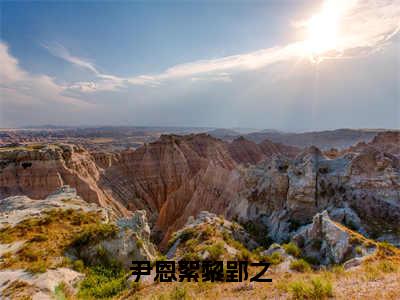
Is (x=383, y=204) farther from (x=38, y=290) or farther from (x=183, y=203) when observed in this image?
(x=183, y=203)

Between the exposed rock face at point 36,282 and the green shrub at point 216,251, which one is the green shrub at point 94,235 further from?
the green shrub at point 216,251


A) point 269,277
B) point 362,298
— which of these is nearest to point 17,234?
point 269,277

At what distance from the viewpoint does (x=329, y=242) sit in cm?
1106

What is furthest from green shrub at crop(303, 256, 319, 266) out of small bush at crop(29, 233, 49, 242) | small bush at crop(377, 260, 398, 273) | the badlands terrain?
small bush at crop(29, 233, 49, 242)

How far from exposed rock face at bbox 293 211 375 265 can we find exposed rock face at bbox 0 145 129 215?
30600mm

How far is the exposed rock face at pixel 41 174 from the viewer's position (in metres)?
31.4

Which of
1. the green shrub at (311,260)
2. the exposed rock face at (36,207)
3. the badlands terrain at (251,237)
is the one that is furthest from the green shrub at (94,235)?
the green shrub at (311,260)

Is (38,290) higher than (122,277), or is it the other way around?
(38,290)

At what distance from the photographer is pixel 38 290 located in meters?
7.59

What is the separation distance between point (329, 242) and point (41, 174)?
118 ft

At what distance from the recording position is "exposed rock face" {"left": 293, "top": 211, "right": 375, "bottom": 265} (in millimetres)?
9906

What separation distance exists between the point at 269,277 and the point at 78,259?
8.41m

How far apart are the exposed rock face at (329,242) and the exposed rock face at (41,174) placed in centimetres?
3060

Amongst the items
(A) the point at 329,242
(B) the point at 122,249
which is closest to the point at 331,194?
(A) the point at 329,242
